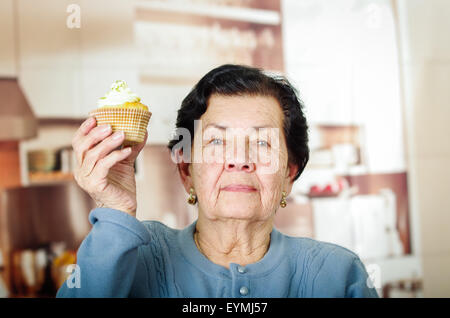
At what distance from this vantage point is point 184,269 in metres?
1.14

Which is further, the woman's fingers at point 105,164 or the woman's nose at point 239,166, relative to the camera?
the woman's nose at point 239,166

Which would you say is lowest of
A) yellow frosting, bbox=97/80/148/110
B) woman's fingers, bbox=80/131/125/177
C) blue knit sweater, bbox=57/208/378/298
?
blue knit sweater, bbox=57/208/378/298

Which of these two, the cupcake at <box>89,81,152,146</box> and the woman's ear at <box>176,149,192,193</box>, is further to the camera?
the woman's ear at <box>176,149,192,193</box>

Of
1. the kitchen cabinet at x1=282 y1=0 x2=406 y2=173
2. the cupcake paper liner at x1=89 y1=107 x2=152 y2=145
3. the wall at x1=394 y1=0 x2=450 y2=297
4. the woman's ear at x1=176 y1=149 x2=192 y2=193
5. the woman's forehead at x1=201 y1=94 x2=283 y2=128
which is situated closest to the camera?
the cupcake paper liner at x1=89 y1=107 x2=152 y2=145

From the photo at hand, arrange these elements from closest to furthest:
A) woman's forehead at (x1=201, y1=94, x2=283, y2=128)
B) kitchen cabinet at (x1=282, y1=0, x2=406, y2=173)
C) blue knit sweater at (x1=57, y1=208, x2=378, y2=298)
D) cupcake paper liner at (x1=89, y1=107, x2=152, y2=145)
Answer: blue knit sweater at (x1=57, y1=208, x2=378, y2=298), cupcake paper liner at (x1=89, y1=107, x2=152, y2=145), woman's forehead at (x1=201, y1=94, x2=283, y2=128), kitchen cabinet at (x1=282, y1=0, x2=406, y2=173)

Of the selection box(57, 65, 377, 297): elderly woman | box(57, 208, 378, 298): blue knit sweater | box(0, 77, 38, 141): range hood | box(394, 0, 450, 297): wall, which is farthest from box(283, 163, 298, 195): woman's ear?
box(394, 0, 450, 297): wall

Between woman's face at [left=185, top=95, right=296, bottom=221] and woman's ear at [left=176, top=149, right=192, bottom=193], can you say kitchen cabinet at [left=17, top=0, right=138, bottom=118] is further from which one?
woman's face at [left=185, top=95, right=296, bottom=221]

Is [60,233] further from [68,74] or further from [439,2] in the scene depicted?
[439,2]

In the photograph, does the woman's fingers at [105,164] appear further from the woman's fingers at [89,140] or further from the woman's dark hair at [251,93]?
the woman's dark hair at [251,93]

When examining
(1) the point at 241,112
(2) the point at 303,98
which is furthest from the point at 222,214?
(2) the point at 303,98

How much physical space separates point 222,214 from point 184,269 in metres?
0.17

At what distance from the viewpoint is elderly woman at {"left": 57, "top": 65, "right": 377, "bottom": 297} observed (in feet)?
3.19

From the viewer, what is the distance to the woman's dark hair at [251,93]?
1.23 meters

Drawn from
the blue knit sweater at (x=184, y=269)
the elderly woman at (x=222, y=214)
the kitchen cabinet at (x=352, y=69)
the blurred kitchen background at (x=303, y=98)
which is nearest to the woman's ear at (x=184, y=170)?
the elderly woman at (x=222, y=214)
